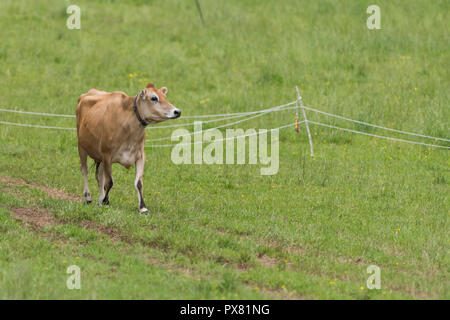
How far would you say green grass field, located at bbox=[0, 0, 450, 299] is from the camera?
9070 mm

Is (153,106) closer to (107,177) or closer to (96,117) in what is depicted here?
(96,117)

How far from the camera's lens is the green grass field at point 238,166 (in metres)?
9.07

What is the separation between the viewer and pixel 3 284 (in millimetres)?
8016

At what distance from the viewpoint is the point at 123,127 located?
37.5 ft

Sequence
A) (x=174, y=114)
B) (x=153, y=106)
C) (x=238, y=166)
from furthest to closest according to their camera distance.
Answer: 1. (x=238, y=166)
2. (x=153, y=106)
3. (x=174, y=114)

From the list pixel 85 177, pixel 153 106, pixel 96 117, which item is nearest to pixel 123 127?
pixel 153 106

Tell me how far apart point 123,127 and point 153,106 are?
0.62 metres

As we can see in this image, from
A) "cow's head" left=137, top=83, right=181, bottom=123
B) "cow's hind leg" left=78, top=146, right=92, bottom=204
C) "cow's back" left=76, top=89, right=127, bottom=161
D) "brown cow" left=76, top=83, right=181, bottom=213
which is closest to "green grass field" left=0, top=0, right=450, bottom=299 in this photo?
"cow's hind leg" left=78, top=146, right=92, bottom=204

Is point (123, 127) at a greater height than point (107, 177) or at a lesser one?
greater

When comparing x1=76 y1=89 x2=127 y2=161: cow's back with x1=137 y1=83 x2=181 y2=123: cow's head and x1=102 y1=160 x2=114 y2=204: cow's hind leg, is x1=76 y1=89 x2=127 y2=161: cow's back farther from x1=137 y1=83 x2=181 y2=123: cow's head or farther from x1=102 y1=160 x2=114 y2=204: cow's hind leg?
x1=137 y1=83 x2=181 y2=123: cow's head

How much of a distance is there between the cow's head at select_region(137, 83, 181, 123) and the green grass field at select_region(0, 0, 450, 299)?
5.27 feet

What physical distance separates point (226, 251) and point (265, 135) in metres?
8.63
